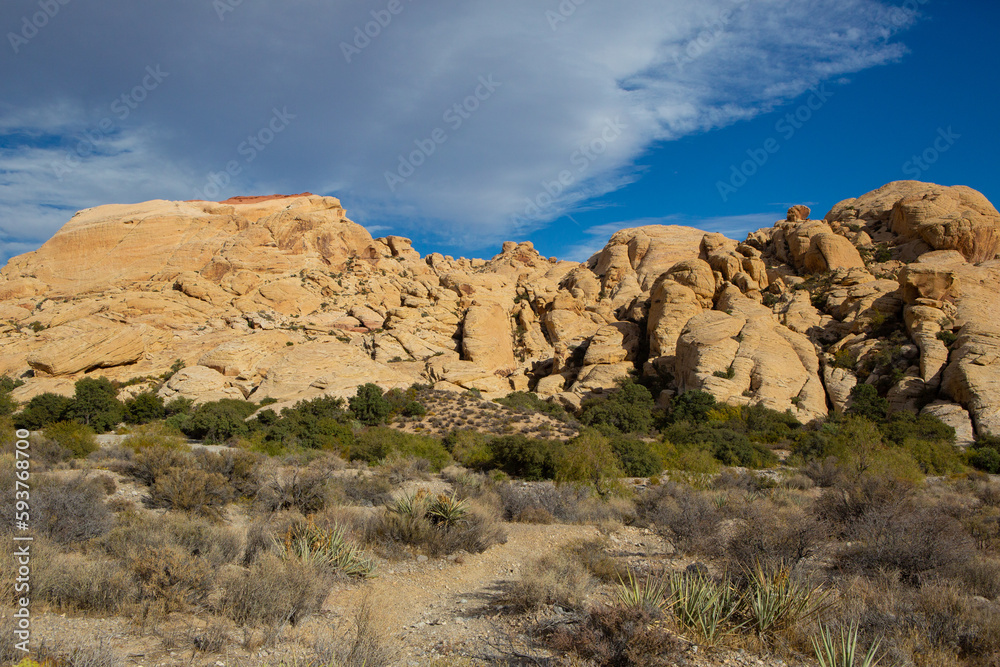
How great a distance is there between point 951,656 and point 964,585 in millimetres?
2301

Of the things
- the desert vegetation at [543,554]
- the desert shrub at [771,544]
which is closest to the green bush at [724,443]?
the desert vegetation at [543,554]

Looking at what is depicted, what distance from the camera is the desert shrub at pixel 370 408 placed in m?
27.6

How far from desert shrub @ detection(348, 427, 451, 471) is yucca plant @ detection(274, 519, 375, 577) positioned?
11.1 metres

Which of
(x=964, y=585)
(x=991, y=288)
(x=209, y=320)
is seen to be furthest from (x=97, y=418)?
(x=991, y=288)

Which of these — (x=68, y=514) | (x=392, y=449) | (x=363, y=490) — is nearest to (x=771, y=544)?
(x=363, y=490)

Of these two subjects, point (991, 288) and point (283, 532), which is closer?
point (283, 532)

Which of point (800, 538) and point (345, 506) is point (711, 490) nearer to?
point (800, 538)

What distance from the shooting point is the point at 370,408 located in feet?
91.6

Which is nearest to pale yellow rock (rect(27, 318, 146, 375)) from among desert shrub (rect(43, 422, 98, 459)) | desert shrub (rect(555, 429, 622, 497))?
desert shrub (rect(43, 422, 98, 459))

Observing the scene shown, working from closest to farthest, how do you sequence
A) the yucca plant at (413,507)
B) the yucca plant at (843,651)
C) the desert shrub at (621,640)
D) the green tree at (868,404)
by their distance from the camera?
the yucca plant at (843,651) < the desert shrub at (621,640) < the yucca plant at (413,507) < the green tree at (868,404)

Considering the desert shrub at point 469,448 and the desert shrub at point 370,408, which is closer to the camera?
the desert shrub at point 469,448

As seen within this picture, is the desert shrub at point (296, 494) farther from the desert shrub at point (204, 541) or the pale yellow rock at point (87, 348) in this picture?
the pale yellow rock at point (87, 348)

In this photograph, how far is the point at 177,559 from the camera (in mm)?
5691

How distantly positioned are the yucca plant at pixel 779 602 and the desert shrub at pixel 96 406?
28.2m
